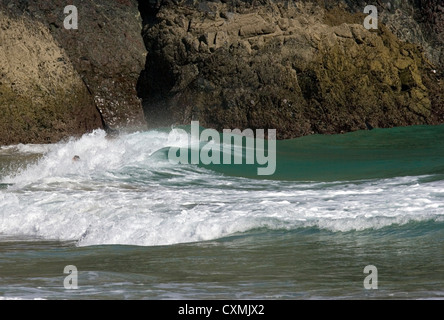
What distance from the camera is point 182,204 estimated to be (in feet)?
33.8

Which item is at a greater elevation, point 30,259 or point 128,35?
point 128,35

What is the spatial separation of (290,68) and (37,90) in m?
6.26

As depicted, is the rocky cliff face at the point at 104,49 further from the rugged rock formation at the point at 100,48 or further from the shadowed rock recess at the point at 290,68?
A: the shadowed rock recess at the point at 290,68

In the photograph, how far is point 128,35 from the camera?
21.8 m

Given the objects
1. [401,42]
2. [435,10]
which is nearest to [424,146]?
[401,42]

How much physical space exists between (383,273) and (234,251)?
1.80 m

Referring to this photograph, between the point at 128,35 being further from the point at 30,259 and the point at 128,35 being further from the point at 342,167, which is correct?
the point at 30,259

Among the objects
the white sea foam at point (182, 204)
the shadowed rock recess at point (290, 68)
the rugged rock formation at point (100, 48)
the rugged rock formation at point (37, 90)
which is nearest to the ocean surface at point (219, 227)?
the white sea foam at point (182, 204)

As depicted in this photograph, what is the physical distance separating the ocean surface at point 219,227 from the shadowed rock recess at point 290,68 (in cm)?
349

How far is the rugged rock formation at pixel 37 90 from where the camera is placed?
62.5 ft

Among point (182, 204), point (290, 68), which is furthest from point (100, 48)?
point (182, 204)

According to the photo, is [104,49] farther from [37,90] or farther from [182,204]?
[182,204]

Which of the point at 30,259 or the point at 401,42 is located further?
the point at 401,42

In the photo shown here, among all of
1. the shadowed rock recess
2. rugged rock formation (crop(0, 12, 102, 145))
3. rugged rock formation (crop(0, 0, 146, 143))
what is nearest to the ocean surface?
rugged rock formation (crop(0, 12, 102, 145))
